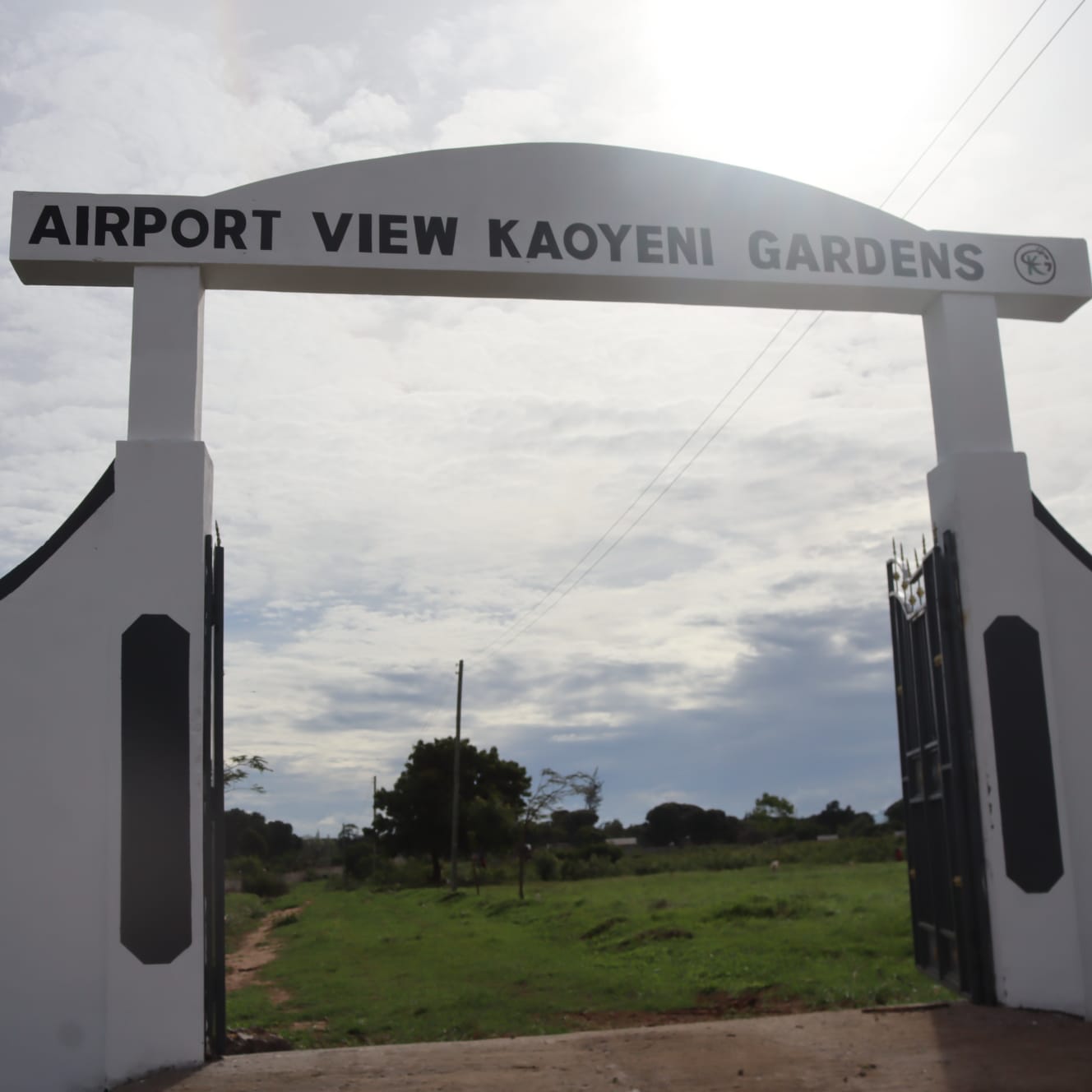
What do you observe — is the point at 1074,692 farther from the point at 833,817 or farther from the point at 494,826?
the point at 833,817

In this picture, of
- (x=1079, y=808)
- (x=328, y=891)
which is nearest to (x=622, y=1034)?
(x=1079, y=808)

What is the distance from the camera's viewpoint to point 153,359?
6410mm

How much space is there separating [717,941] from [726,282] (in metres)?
9.36

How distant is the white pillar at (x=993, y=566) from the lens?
6.50 m

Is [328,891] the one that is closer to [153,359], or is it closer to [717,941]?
[717,941]

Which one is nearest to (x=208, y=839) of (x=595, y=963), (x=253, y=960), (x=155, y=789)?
(x=155, y=789)

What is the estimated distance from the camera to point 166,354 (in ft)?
21.1

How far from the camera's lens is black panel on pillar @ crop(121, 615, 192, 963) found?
5828mm

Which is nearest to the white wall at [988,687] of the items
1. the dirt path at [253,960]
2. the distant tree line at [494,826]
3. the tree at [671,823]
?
the dirt path at [253,960]

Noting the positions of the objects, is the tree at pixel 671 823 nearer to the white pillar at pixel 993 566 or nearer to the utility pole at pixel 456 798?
the utility pole at pixel 456 798

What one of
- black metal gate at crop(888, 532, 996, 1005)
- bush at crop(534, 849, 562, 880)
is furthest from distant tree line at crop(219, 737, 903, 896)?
black metal gate at crop(888, 532, 996, 1005)

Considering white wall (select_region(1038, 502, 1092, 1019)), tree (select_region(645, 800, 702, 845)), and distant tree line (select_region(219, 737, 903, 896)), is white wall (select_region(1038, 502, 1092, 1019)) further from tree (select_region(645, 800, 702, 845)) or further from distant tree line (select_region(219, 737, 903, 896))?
tree (select_region(645, 800, 702, 845))

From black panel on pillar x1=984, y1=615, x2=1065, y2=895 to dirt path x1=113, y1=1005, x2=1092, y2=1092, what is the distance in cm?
81

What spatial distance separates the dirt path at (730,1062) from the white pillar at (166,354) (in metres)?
3.30
